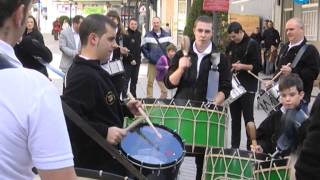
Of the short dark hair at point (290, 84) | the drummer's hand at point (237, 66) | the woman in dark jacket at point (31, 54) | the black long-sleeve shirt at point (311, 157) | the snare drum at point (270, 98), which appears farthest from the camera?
the drummer's hand at point (237, 66)

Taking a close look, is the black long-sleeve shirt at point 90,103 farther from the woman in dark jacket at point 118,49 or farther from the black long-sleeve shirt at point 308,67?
the black long-sleeve shirt at point 308,67

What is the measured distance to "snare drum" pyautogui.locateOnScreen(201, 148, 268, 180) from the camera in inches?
178

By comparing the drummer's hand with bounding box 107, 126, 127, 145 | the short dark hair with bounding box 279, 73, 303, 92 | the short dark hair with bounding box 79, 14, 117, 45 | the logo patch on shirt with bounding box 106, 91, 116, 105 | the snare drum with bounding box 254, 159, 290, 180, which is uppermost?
the short dark hair with bounding box 79, 14, 117, 45

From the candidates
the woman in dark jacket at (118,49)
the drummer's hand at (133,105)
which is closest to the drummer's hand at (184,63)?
the drummer's hand at (133,105)

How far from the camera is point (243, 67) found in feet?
28.1

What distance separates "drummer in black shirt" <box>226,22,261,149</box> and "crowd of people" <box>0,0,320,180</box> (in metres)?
0.01

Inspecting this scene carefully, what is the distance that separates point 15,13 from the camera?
5.75 feet

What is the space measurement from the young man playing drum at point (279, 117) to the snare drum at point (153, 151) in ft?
2.79

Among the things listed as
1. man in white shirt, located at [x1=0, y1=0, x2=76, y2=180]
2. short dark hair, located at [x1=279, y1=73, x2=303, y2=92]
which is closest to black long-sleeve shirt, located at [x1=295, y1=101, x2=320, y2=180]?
man in white shirt, located at [x1=0, y1=0, x2=76, y2=180]

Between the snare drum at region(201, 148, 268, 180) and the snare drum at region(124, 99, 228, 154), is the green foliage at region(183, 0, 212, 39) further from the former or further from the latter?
the snare drum at region(201, 148, 268, 180)

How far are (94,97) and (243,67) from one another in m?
5.16

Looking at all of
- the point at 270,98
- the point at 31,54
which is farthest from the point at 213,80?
the point at 31,54

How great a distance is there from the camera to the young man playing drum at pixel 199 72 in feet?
→ 18.1

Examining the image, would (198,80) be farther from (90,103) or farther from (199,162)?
(90,103)
